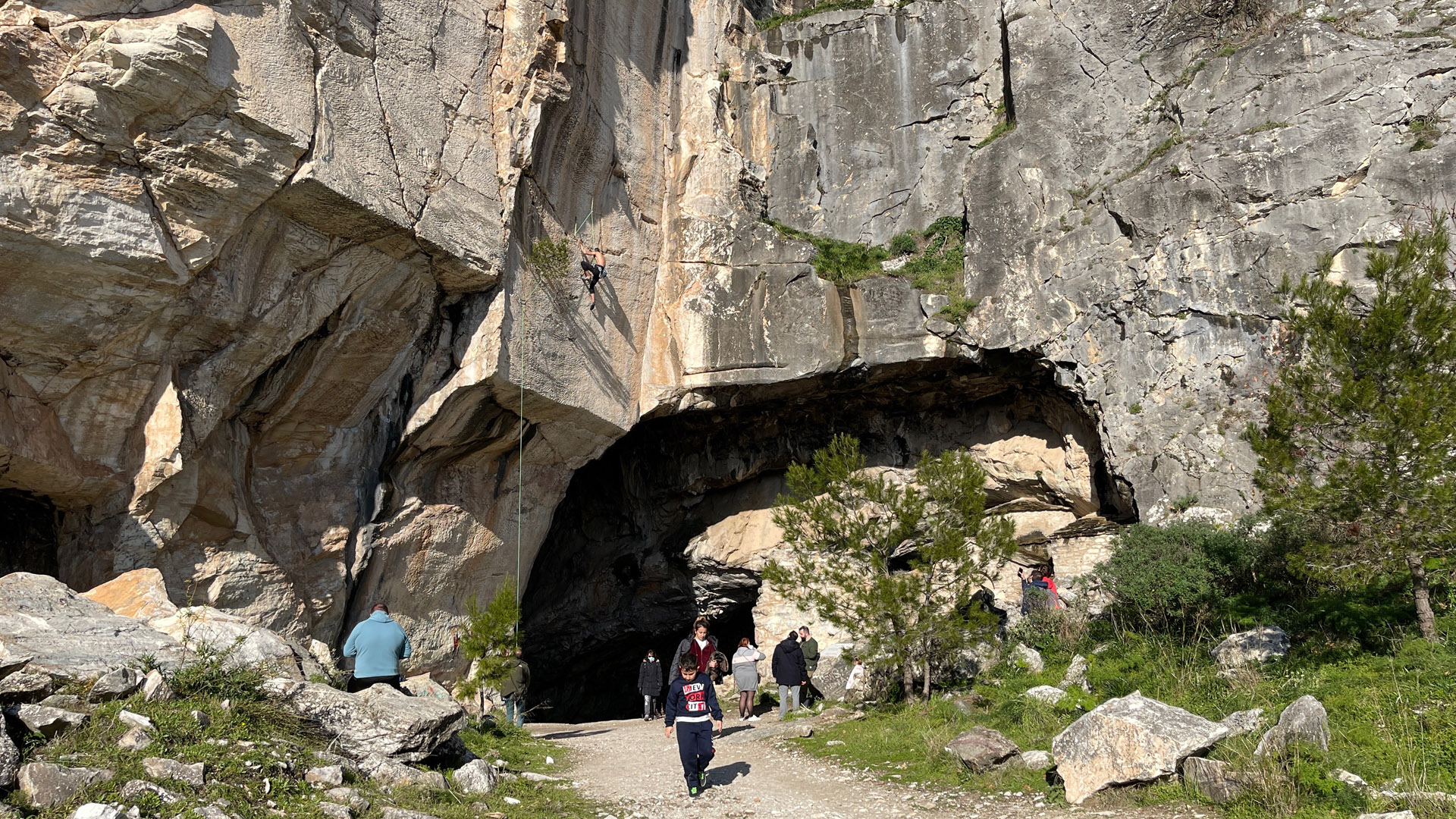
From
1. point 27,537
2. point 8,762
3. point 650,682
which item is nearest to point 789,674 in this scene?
point 650,682

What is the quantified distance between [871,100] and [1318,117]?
845 cm

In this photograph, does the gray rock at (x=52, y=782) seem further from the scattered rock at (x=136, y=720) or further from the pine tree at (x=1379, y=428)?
the pine tree at (x=1379, y=428)

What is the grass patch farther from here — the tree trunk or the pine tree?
the tree trunk

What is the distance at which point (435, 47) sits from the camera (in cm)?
1355

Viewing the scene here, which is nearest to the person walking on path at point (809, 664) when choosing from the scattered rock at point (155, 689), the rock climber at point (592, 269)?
the rock climber at point (592, 269)

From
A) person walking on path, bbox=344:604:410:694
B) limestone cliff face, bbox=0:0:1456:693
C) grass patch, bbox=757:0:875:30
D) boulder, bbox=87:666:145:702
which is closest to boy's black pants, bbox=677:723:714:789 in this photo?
person walking on path, bbox=344:604:410:694

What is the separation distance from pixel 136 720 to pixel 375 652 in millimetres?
2687

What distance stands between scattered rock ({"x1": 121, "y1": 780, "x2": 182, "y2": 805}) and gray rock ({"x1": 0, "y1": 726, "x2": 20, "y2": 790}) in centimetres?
52

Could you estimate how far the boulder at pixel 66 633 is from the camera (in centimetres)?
626

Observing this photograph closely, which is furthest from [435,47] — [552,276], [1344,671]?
[1344,671]

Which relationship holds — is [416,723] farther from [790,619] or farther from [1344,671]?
[790,619]

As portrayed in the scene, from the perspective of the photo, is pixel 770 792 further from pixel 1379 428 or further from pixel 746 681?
pixel 1379 428

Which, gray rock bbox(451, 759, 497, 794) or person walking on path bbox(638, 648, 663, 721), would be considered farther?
person walking on path bbox(638, 648, 663, 721)

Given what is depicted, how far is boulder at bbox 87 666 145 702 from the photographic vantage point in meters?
6.05
